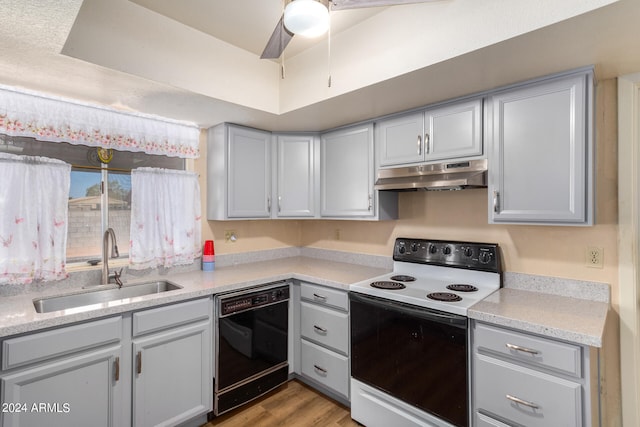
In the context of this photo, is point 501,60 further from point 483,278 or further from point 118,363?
point 118,363

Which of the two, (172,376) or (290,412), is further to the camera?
(290,412)

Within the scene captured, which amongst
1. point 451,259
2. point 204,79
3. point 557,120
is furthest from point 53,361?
point 557,120

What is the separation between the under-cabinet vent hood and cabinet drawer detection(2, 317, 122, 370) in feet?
6.22

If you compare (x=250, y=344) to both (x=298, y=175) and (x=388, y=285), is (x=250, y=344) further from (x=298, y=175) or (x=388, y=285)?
(x=298, y=175)

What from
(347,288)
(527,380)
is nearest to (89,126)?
(347,288)

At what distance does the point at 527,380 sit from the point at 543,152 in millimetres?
1150

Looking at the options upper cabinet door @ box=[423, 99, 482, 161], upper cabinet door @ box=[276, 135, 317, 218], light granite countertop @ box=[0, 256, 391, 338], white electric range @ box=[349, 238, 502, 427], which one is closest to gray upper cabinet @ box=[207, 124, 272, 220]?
upper cabinet door @ box=[276, 135, 317, 218]

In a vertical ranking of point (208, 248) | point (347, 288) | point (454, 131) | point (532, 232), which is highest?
point (454, 131)

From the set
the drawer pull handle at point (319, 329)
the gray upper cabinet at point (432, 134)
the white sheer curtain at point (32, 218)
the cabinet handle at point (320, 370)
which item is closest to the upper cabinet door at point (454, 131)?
the gray upper cabinet at point (432, 134)

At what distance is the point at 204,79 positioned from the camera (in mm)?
1972

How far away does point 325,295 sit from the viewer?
7.75 feet

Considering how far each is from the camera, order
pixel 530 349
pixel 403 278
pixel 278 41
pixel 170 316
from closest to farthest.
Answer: pixel 278 41 < pixel 530 349 < pixel 170 316 < pixel 403 278

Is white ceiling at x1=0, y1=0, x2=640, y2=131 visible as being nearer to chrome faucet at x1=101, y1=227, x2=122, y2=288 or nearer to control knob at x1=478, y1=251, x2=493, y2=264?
chrome faucet at x1=101, y1=227, x2=122, y2=288

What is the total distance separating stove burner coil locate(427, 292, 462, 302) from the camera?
1.81 meters
